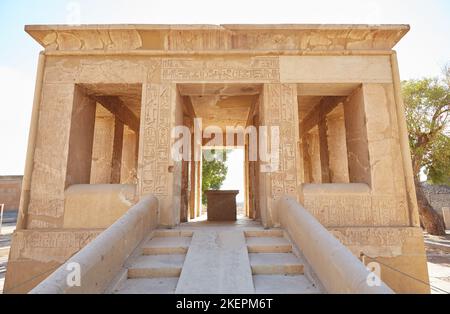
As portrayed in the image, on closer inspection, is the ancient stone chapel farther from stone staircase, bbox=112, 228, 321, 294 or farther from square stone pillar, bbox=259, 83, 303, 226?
stone staircase, bbox=112, 228, 321, 294

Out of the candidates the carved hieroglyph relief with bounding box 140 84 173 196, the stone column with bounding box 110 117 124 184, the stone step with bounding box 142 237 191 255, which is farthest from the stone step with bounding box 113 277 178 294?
the stone column with bounding box 110 117 124 184

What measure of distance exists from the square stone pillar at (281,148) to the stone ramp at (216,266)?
97 centimetres

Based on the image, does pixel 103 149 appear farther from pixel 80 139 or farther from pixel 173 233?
pixel 173 233

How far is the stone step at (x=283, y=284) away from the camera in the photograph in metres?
2.45

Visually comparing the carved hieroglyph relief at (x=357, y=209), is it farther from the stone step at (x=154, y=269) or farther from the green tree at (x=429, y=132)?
the green tree at (x=429, y=132)

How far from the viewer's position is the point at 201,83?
16.3 ft

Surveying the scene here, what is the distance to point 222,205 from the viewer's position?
7.29 meters

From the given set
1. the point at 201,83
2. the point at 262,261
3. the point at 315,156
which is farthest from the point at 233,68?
the point at 315,156

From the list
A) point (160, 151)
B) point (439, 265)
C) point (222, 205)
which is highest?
point (160, 151)

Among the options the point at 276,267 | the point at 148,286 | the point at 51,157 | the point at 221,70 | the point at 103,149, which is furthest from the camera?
the point at 103,149

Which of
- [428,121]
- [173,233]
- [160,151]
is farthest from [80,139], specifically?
[428,121]

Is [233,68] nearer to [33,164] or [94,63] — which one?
[94,63]

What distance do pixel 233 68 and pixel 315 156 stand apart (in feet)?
16.5

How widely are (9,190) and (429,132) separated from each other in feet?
107
